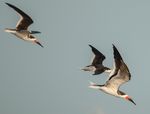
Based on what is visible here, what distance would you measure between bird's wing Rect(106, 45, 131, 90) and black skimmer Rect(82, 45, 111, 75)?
1671cm

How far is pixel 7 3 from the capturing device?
40.2m

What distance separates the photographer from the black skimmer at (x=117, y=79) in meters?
34.5

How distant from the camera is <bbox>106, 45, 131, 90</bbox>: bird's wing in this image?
34.4 metres

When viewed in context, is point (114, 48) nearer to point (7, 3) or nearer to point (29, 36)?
point (7, 3)

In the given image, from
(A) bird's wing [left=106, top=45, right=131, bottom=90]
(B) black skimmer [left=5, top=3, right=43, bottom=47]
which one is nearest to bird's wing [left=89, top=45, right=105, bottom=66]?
(B) black skimmer [left=5, top=3, right=43, bottom=47]

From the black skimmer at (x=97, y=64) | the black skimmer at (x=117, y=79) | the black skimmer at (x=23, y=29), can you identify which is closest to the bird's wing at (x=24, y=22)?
the black skimmer at (x=23, y=29)

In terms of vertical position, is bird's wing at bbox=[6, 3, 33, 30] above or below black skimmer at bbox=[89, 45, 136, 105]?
above

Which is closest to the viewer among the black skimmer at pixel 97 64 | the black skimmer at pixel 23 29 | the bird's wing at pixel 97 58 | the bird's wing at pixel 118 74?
the bird's wing at pixel 118 74

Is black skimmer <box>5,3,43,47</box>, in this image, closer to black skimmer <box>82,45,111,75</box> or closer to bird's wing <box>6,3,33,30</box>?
bird's wing <box>6,3,33,30</box>

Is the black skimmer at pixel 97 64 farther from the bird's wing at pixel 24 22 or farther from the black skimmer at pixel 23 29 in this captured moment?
the bird's wing at pixel 24 22

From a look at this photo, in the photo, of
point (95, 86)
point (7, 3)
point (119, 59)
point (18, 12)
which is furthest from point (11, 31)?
point (119, 59)

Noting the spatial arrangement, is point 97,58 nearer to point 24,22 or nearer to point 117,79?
point 24,22

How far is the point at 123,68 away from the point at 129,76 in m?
0.86

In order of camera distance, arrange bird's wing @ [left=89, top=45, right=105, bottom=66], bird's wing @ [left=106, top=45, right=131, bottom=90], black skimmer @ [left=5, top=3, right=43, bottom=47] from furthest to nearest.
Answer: bird's wing @ [left=89, top=45, right=105, bottom=66]
black skimmer @ [left=5, top=3, right=43, bottom=47]
bird's wing @ [left=106, top=45, right=131, bottom=90]
